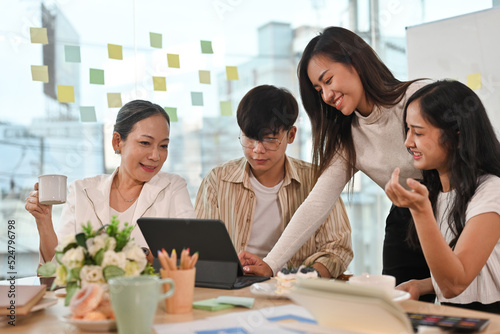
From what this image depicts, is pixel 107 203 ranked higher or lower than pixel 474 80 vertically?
lower

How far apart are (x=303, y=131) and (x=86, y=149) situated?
1798 mm

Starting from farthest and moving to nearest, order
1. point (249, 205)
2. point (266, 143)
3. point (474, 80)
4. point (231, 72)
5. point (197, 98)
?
point (197, 98) < point (231, 72) < point (474, 80) < point (249, 205) < point (266, 143)

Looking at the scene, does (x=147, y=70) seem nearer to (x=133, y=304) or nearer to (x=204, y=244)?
(x=204, y=244)

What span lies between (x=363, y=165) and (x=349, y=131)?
→ 149 millimetres

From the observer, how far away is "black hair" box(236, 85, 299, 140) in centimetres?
222

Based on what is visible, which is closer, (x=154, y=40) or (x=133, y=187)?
(x=133, y=187)

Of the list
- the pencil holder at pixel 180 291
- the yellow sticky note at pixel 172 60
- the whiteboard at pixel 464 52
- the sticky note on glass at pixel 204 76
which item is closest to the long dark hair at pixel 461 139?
the pencil holder at pixel 180 291

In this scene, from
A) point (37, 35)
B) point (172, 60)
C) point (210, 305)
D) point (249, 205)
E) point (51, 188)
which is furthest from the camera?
point (172, 60)

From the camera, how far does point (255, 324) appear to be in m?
1.05

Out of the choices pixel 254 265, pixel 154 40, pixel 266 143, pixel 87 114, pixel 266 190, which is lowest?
pixel 254 265

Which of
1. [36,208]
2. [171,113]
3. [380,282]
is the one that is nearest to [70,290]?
[380,282]

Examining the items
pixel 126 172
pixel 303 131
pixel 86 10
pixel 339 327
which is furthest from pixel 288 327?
pixel 303 131

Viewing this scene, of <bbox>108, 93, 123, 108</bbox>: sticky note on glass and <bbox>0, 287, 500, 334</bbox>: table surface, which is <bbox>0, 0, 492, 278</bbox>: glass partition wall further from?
<bbox>0, 287, 500, 334</bbox>: table surface

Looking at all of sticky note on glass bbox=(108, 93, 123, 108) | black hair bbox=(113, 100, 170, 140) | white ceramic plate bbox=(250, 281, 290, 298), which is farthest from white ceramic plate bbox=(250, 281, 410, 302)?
sticky note on glass bbox=(108, 93, 123, 108)
